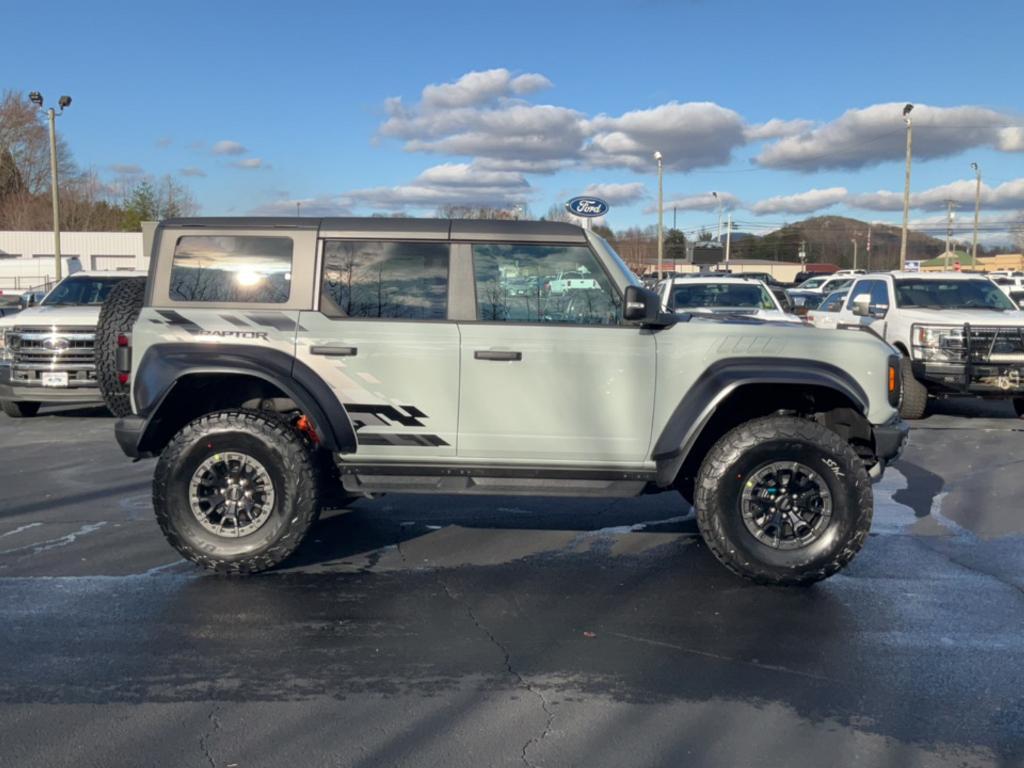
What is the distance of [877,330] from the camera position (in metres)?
13.0

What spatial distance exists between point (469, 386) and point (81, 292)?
9.17 metres

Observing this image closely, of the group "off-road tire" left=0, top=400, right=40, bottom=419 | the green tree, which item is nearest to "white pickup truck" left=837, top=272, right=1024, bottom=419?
"off-road tire" left=0, top=400, right=40, bottom=419

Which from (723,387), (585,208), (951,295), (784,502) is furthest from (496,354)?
(951,295)

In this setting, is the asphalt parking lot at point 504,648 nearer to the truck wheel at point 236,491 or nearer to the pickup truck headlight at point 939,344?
the truck wheel at point 236,491

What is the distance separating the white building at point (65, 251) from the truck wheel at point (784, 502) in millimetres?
46112

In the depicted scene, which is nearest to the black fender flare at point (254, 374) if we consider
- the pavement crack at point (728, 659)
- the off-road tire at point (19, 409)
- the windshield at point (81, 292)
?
the pavement crack at point (728, 659)

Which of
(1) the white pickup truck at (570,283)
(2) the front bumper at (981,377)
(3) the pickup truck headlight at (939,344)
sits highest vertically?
(1) the white pickup truck at (570,283)

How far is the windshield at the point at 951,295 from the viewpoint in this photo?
12.7m

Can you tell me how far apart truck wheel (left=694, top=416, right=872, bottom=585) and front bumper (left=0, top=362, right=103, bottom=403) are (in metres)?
8.41

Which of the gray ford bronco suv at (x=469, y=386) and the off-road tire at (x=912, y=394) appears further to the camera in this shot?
the off-road tire at (x=912, y=394)

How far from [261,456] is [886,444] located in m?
3.59

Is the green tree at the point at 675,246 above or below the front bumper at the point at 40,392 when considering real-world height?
above

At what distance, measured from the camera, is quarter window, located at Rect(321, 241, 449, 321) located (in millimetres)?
5617

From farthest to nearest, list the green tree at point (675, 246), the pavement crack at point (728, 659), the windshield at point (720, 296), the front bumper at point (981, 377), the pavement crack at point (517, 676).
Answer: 1. the green tree at point (675, 246)
2. the windshield at point (720, 296)
3. the front bumper at point (981, 377)
4. the pavement crack at point (728, 659)
5. the pavement crack at point (517, 676)
